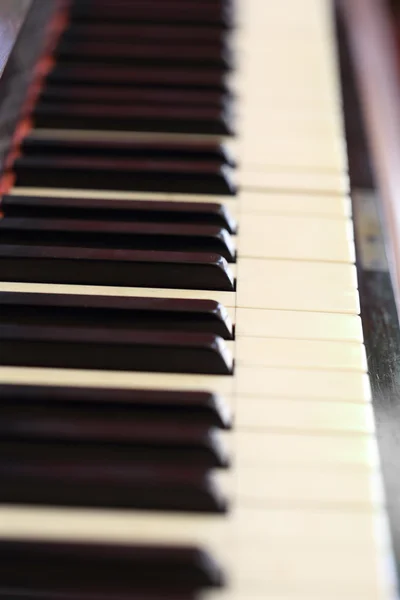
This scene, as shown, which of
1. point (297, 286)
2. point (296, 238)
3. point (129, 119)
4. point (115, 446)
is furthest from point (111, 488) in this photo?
point (129, 119)

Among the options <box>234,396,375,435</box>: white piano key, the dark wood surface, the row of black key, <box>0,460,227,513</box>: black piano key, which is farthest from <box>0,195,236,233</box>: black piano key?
<box>0,460,227,513</box>: black piano key

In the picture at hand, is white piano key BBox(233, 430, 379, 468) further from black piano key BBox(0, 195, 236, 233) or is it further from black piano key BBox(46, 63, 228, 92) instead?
black piano key BBox(46, 63, 228, 92)

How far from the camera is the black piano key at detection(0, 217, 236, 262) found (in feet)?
3.41

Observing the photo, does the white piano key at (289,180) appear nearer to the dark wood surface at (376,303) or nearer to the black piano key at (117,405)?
the dark wood surface at (376,303)

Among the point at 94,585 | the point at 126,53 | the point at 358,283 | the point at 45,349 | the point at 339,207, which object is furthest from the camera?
the point at 126,53

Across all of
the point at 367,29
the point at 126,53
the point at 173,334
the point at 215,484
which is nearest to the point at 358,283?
the point at 173,334

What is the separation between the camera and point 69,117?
1266 mm

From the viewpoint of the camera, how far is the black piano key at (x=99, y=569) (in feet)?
2.15

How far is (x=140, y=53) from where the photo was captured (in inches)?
56.1

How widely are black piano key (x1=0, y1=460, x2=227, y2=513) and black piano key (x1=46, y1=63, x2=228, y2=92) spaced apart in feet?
2.78

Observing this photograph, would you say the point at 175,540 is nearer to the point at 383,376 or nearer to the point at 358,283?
the point at 383,376

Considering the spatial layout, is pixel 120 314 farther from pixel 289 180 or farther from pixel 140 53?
pixel 140 53

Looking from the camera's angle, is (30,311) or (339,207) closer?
(30,311)

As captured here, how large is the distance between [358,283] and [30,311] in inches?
18.2
